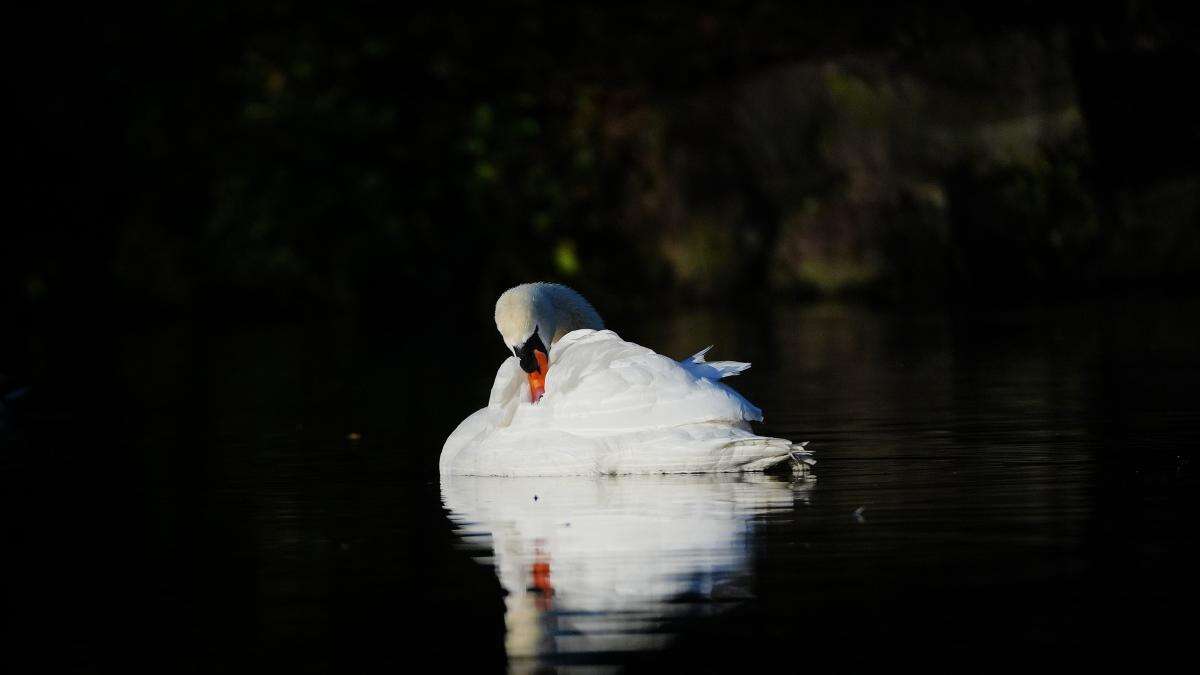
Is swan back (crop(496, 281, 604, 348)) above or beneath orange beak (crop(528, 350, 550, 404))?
above

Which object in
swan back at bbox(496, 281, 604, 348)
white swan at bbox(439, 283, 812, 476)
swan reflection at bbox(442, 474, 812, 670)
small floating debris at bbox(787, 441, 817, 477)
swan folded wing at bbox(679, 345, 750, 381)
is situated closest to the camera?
swan reflection at bbox(442, 474, 812, 670)

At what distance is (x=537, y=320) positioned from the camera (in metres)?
10.7

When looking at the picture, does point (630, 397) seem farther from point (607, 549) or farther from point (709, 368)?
point (607, 549)

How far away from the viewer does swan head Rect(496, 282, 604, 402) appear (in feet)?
33.2

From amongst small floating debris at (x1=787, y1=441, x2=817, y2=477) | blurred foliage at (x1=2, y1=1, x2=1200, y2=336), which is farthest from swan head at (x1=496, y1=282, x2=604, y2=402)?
blurred foliage at (x1=2, y1=1, x2=1200, y2=336)

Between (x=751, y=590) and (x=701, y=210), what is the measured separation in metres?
23.4

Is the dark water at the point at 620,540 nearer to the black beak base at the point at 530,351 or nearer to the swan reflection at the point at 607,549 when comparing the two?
the swan reflection at the point at 607,549

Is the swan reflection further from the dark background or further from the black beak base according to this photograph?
the dark background

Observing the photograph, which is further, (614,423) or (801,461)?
(801,461)

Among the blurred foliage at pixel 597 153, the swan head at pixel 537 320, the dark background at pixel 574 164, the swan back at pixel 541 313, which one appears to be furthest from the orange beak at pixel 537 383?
the blurred foliage at pixel 597 153

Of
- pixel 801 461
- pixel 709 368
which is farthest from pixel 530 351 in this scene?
pixel 801 461

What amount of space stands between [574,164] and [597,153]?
1.23 ft

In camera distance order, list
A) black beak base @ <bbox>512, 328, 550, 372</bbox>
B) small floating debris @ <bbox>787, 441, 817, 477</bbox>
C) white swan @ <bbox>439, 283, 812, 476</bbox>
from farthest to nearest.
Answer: black beak base @ <bbox>512, 328, 550, 372</bbox> < small floating debris @ <bbox>787, 441, 817, 477</bbox> < white swan @ <bbox>439, 283, 812, 476</bbox>

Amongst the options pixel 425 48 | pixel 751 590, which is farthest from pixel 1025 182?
pixel 751 590
